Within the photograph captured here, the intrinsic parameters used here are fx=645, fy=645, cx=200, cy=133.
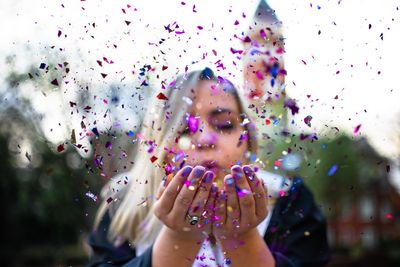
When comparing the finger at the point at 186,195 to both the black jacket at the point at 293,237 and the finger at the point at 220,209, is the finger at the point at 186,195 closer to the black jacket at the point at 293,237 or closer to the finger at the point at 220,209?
the finger at the point at 220,209

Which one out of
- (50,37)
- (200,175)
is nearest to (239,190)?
(200,175)

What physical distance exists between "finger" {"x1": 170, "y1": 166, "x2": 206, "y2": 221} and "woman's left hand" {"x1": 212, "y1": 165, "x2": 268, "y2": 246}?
37mm

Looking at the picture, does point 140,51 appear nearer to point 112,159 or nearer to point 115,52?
point 115,52

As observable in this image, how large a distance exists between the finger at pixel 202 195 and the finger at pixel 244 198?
0.03m

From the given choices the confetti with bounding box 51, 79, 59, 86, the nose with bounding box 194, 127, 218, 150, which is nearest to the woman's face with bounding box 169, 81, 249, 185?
the nose with bounding box 194, 127, 218, 150

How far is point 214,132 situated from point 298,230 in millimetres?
337

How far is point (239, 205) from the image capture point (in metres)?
0.83

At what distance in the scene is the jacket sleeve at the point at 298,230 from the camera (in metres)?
1.07

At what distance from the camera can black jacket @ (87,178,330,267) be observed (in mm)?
1074

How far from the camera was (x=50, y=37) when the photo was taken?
947mm

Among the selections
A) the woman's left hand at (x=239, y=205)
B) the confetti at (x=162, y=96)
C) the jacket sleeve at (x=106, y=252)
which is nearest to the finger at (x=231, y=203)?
the woman's left hand at (x=239, y=205)

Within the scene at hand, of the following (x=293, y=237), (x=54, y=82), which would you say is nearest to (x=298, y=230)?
(x=293, y=237)

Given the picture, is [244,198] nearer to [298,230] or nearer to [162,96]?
[162,96]

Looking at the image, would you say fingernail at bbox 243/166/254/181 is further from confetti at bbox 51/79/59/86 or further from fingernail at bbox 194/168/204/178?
confetti at bbox 51/79/59/86
